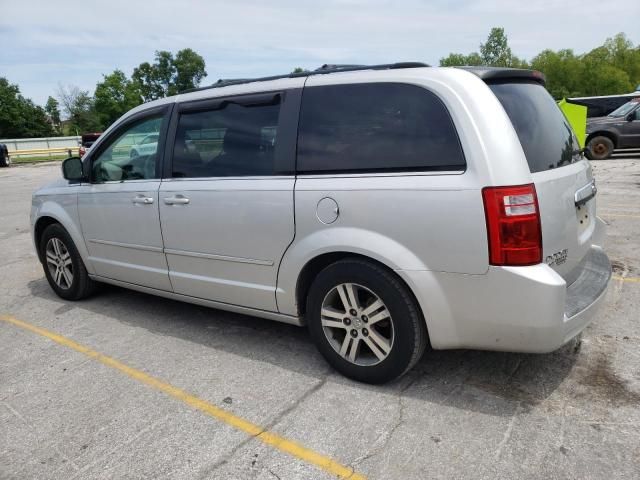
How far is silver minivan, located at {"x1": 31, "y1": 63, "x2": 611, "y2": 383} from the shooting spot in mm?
2600

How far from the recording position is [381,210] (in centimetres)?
283

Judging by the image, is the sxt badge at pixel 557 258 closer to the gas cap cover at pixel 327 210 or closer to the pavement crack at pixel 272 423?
the gas cap cover at pixel 327 210

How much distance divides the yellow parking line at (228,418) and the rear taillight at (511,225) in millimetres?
1255

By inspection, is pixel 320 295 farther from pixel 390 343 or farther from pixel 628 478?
pixel 628 478

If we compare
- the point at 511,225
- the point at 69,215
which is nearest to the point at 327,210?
the point at 511,225

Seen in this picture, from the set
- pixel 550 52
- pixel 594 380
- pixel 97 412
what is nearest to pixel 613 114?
pixel 594 380

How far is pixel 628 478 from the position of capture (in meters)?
2.22

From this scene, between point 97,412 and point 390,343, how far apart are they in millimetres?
1756

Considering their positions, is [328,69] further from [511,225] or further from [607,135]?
[607,135]

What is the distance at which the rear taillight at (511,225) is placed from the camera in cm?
253

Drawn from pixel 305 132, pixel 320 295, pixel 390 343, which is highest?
pixel 305 132

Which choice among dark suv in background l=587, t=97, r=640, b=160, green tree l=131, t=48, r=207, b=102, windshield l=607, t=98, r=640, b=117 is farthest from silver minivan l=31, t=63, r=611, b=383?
green tree l=131, t=48, r=207, b=102

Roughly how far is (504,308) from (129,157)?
3251 mm

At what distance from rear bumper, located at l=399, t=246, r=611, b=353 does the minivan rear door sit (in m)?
0.17
